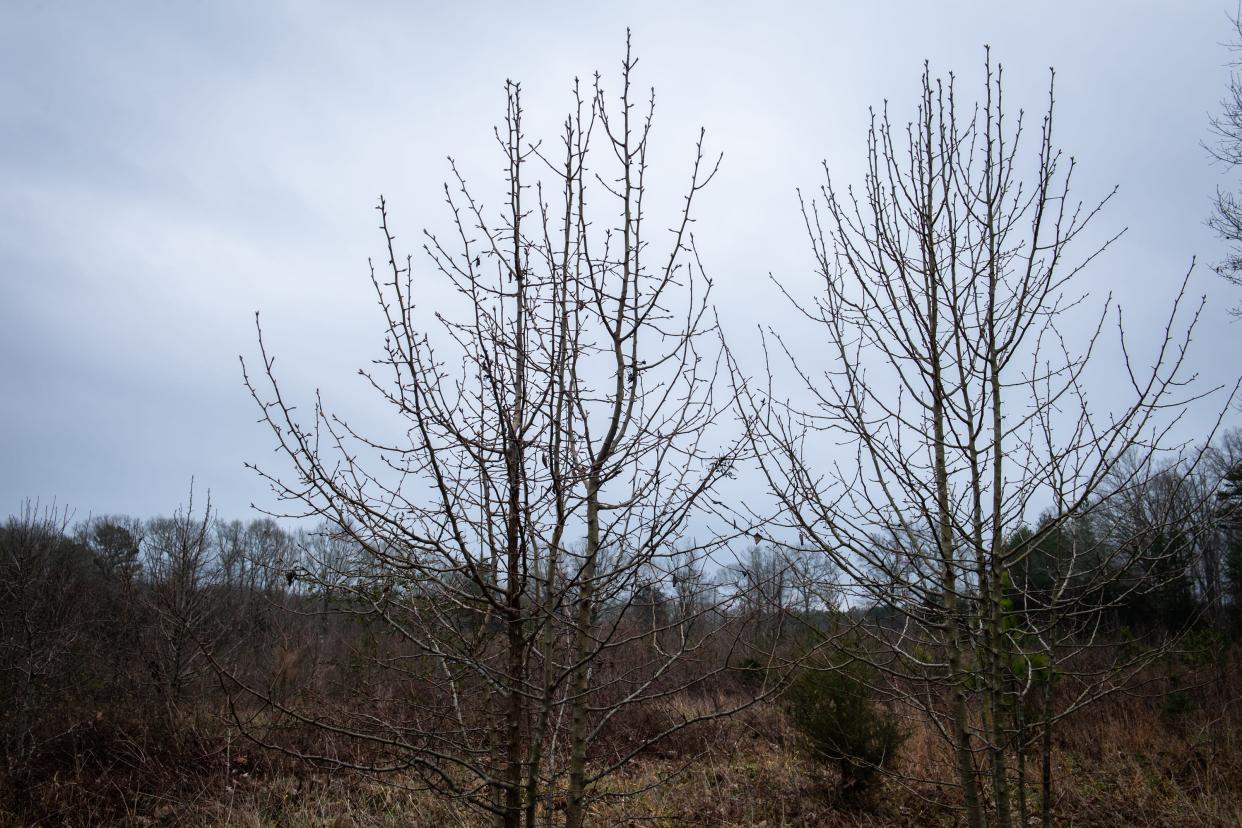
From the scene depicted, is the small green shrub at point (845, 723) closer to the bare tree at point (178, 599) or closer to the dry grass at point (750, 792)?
the dry grass at point (750, 792)

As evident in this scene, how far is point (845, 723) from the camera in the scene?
8.12 meters

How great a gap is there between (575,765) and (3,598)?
553 inches

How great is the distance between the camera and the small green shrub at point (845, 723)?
8.07 meters

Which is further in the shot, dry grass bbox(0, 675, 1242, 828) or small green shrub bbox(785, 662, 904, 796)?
small green shrub bbox(785, 662, 904, 796)

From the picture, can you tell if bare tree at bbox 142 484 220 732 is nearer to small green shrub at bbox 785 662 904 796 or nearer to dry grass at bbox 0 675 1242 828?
dry grass at bbox 0 675 1242 828

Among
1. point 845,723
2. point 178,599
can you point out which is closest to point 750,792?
point 845,723

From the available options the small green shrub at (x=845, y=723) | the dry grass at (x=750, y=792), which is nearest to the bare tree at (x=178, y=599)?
the dry grass at (x=750, y=792)

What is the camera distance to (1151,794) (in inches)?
319

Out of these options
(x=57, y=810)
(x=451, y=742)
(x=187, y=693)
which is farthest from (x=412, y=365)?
(x=187, y=693)

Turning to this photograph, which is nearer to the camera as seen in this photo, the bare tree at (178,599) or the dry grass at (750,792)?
the dry grass at (750,792)

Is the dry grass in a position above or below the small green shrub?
below

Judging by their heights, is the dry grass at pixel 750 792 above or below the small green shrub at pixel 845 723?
below

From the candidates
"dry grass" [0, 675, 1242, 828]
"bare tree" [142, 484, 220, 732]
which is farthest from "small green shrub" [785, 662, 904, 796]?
"bare tree" [142, 484, 220, 732]

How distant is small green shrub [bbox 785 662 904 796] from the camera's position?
8.07 m
